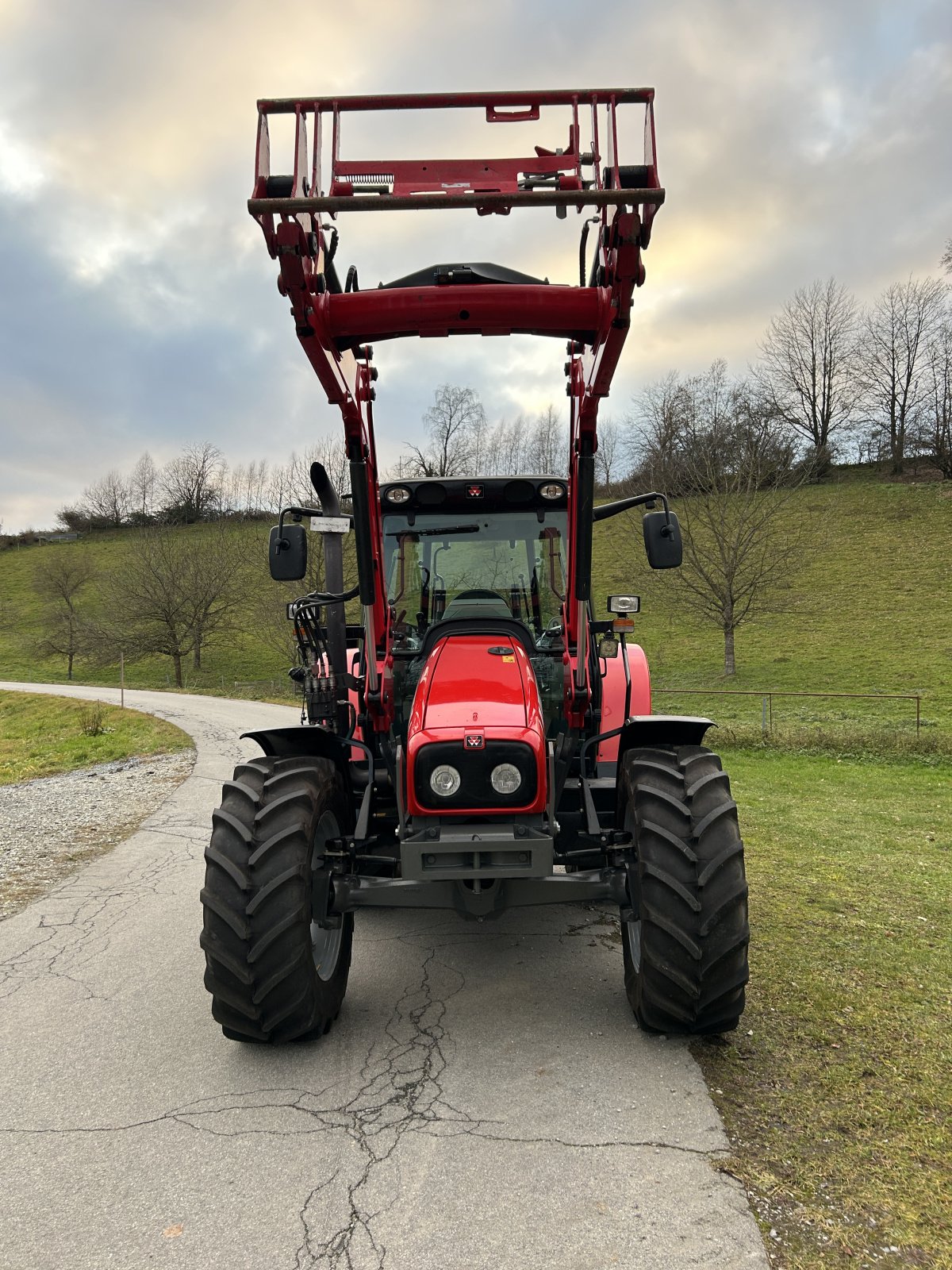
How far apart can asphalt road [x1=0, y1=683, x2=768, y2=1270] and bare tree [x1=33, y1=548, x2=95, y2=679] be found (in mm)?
38062

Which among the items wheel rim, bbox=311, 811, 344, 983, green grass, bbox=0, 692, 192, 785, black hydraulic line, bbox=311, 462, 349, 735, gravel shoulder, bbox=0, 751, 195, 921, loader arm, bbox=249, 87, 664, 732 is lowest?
green grass, bbox=0, 692, 192, 785

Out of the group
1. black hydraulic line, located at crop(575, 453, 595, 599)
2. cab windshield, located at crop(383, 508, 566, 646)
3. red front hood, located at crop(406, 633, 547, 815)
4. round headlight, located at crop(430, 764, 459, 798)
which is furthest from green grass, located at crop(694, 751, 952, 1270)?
cab windshield, located at crop(383, 508, 566, 646)

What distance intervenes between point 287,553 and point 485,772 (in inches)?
61.3

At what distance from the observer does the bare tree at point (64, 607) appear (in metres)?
40.2

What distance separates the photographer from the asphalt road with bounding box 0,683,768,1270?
2439mm

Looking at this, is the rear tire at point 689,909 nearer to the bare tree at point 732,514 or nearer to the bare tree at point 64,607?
the bare tree at point 732,514

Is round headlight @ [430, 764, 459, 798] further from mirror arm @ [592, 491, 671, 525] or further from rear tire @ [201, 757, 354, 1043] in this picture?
A: mirror arm @ [592, 491, 671, 525]

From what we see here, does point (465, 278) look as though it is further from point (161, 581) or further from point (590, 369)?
point (161, 581)

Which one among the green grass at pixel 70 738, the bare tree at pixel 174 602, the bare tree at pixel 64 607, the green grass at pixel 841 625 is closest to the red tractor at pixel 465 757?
the green grass at pixel 70 738

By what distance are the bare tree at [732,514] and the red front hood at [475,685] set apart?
67.7 feet

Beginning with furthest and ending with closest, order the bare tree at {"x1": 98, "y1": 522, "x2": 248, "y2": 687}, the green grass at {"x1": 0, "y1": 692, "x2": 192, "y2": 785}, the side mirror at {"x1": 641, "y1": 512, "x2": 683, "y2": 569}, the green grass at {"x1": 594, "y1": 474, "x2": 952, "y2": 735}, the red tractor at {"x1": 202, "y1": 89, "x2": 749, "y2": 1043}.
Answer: the bare tree at {"x1": 98, "y1": 522, "x2": 248, "y2": 687} → the green grass at {"x1": 594, "y1": 474, "x2": 952, "y2": 735} → the green grass at {"x1": 0, "y1": 692, "x2": 192, "y2": 785} → the side mirror at {"x1": 641, "y1": 512, "x2": 683, "y2": 569} → the red tractor at {"x1": 202, "y1": 89, "x2": 749, "y2": 1043}

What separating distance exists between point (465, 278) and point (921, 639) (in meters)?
26.5

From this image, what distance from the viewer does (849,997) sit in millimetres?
3980

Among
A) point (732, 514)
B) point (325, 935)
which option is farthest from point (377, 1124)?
point (732, 514)
